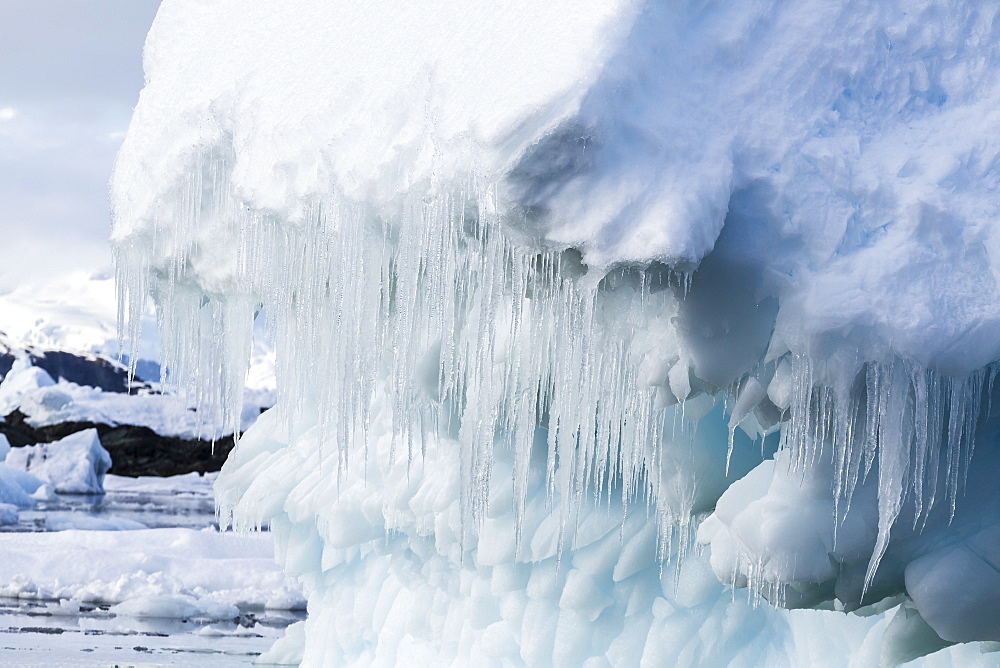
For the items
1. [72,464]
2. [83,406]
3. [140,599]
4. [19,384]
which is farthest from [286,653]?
[19,384]

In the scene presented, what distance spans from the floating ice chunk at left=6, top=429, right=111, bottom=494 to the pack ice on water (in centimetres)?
3306

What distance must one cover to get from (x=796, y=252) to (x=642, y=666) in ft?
7.41

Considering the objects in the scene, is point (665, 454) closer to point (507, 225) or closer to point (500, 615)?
point (507, 225)

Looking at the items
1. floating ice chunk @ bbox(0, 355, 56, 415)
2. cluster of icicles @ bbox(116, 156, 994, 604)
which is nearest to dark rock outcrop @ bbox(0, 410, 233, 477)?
floating ice chunk @ bbox(0, 355, 56, 415)

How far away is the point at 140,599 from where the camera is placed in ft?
39.2

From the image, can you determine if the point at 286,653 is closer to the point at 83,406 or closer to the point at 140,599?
the point at 140,599

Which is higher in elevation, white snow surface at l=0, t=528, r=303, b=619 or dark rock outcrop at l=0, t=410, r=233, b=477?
white snow surface at l=0, t=528, r=303, b=619

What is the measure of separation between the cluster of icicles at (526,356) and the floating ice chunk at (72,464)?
107 feet

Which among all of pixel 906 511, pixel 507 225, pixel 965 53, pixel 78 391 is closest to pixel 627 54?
pixel 507 225

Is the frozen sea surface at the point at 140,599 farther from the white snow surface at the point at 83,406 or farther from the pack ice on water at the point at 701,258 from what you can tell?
the white snow surface at the point at 83,406

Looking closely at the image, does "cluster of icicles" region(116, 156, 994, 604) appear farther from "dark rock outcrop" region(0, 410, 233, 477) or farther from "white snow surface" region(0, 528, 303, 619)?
"dark rock outcrop" region(0, 410, 233, 477)

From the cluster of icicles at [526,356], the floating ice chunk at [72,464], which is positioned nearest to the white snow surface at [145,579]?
the cluster of icicles at [526,356]

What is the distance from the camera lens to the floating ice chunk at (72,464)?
34.9 meters

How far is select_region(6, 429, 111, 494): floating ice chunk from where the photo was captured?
34.9 metres
